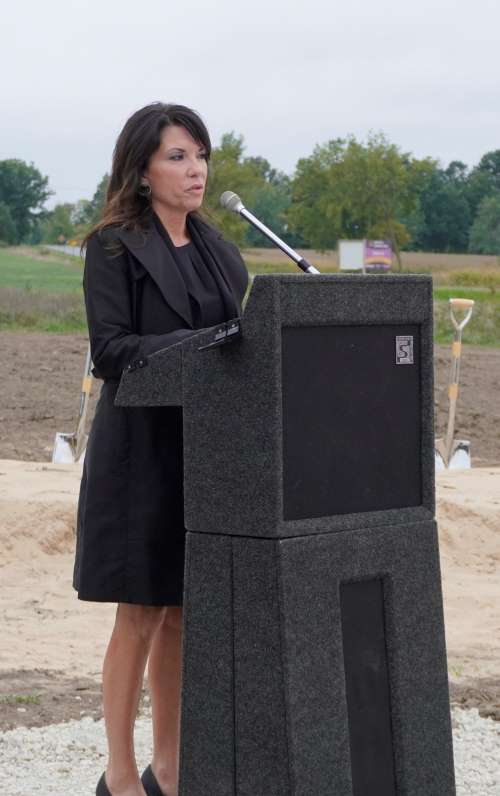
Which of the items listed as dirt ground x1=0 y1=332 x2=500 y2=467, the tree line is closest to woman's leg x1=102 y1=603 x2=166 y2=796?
dirt ground x1=0 y1=332 x2=500 y2=467

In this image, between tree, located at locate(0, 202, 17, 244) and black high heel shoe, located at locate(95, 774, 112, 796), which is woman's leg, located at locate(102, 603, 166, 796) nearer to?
black high heel shoe, located at locate(95, 774, 112, 796)

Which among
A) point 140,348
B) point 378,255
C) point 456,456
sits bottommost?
point 456,456

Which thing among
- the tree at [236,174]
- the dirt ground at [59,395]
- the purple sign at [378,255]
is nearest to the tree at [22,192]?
the tree at [236,174]

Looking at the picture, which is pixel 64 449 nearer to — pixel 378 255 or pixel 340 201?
pixel 378 255

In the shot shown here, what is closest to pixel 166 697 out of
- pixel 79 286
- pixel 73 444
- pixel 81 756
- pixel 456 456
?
pixel 81 756

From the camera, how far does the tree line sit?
A: 50844 mm

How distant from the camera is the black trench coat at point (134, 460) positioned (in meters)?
3.30

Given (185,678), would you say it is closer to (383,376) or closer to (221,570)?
(221,570)

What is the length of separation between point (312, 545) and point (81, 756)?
5.92 feet

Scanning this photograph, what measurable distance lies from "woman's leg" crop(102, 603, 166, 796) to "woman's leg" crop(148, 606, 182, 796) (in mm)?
80

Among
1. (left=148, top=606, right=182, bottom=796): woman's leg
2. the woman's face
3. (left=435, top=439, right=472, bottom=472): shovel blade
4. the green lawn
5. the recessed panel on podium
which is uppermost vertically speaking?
the woman's face

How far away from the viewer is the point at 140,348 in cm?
320

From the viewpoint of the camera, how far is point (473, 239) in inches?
2972

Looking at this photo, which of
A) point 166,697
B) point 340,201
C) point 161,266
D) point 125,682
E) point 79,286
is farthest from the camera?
point 340,201
